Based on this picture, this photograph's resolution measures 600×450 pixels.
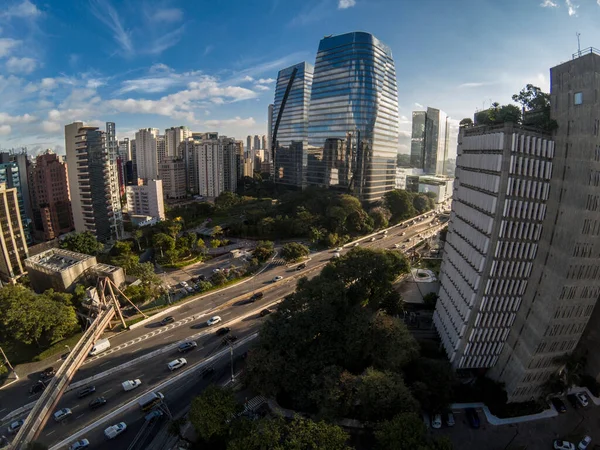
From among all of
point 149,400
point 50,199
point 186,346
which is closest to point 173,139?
point 50,199

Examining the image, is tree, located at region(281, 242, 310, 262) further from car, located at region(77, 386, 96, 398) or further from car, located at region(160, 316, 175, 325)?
car, located at region(77, 386, 96, 398)

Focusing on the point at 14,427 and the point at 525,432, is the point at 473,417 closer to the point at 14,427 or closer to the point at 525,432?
the point at 525,432

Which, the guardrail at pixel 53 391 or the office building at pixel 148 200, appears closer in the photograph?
the guardrail at pixel 53 391

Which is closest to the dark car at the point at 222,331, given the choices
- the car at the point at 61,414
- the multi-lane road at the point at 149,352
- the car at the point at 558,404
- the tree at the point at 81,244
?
the multi-lane road at the point at 149,352

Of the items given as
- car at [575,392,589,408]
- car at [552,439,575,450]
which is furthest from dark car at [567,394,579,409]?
car at [552,439,575,450]

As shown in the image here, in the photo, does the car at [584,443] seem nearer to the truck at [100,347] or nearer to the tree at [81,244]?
the truck at [100,347]

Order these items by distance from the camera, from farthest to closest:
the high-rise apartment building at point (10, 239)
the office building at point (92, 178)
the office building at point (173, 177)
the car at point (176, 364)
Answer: the office building at point (173, 177)
the office building at point (92, 178)
the high-rise apartment building at point (10, 239)
the car at point (176, 364)
